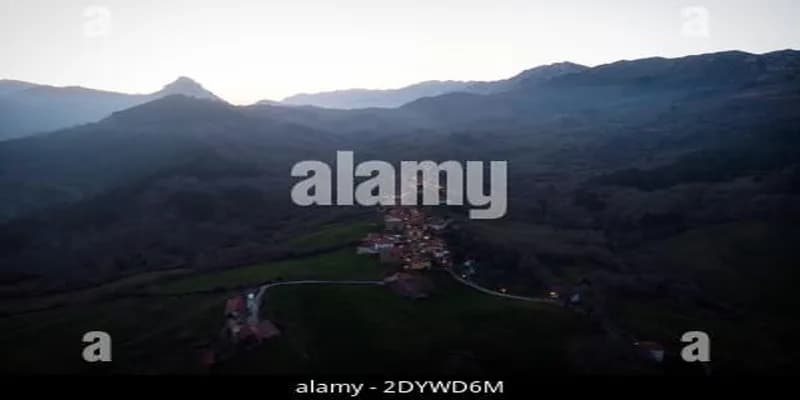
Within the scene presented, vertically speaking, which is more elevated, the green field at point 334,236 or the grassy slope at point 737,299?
the green field at point 334,236

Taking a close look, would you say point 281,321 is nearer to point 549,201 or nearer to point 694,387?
point 694,387

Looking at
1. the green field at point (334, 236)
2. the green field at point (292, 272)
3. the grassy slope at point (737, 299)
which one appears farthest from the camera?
the green field at point (334, 236)

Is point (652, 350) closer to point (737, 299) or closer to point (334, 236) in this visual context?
point (737, 299)

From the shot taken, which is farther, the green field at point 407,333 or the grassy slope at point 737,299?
the grassy slope at point 737,299

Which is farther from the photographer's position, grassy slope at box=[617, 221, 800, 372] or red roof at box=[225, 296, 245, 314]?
red roof at box=[225, 296, 245, 314]

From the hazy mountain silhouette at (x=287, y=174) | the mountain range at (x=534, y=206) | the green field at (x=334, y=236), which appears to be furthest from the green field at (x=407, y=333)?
the hazy mountain silhouette at (x=287, y=174)

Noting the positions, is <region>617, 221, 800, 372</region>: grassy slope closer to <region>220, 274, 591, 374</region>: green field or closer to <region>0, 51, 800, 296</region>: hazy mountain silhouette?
<region>0, 51, 800, 296</region>: hazy mountain silhouette

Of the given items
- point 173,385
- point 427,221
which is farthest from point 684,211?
point 173,385

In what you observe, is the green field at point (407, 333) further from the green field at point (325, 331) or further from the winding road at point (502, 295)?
the winding road at point (502, 295)

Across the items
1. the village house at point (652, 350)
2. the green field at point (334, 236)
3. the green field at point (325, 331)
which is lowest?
the village house at point (652, 350)

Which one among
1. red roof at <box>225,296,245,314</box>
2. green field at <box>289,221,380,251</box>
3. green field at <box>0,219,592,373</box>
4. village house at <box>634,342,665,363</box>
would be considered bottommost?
village house at <box>634,342,665,363</box>

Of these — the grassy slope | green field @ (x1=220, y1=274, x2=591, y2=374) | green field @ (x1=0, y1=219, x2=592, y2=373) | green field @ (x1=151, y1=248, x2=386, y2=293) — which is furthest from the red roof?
the grassy slope
